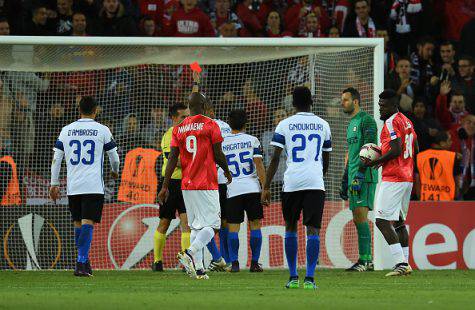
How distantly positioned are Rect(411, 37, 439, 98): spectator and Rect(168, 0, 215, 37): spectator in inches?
153

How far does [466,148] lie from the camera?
63.0 feet

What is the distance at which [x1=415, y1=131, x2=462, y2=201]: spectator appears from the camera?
1806 cm

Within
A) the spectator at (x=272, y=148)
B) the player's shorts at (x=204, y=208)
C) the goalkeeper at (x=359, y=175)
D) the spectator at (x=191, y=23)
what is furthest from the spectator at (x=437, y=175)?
the player's shorts at (x=204, y=208)

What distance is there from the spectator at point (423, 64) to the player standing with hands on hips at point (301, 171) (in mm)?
9132

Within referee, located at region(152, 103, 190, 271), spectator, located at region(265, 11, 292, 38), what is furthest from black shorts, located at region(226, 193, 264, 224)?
spectator, located at region(265, 11, 292, 38)

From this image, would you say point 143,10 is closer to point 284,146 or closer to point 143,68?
point 143,68

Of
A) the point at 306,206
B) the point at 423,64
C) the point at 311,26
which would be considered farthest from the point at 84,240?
the point at 423,64

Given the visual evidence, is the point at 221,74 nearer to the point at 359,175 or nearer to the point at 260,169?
the point at 260,169

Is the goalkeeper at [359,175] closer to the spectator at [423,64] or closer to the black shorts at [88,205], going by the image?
the black shorts at [88,205]

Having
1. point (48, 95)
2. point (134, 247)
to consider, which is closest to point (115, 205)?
point (134, 247)

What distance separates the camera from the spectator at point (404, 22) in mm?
21594

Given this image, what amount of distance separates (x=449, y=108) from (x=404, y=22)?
2.45 metres

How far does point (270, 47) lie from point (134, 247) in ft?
12.2

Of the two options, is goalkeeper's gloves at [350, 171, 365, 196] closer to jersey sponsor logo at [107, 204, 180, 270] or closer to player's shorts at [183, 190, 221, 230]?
player's shorts at [183, 190, 221, 230]
